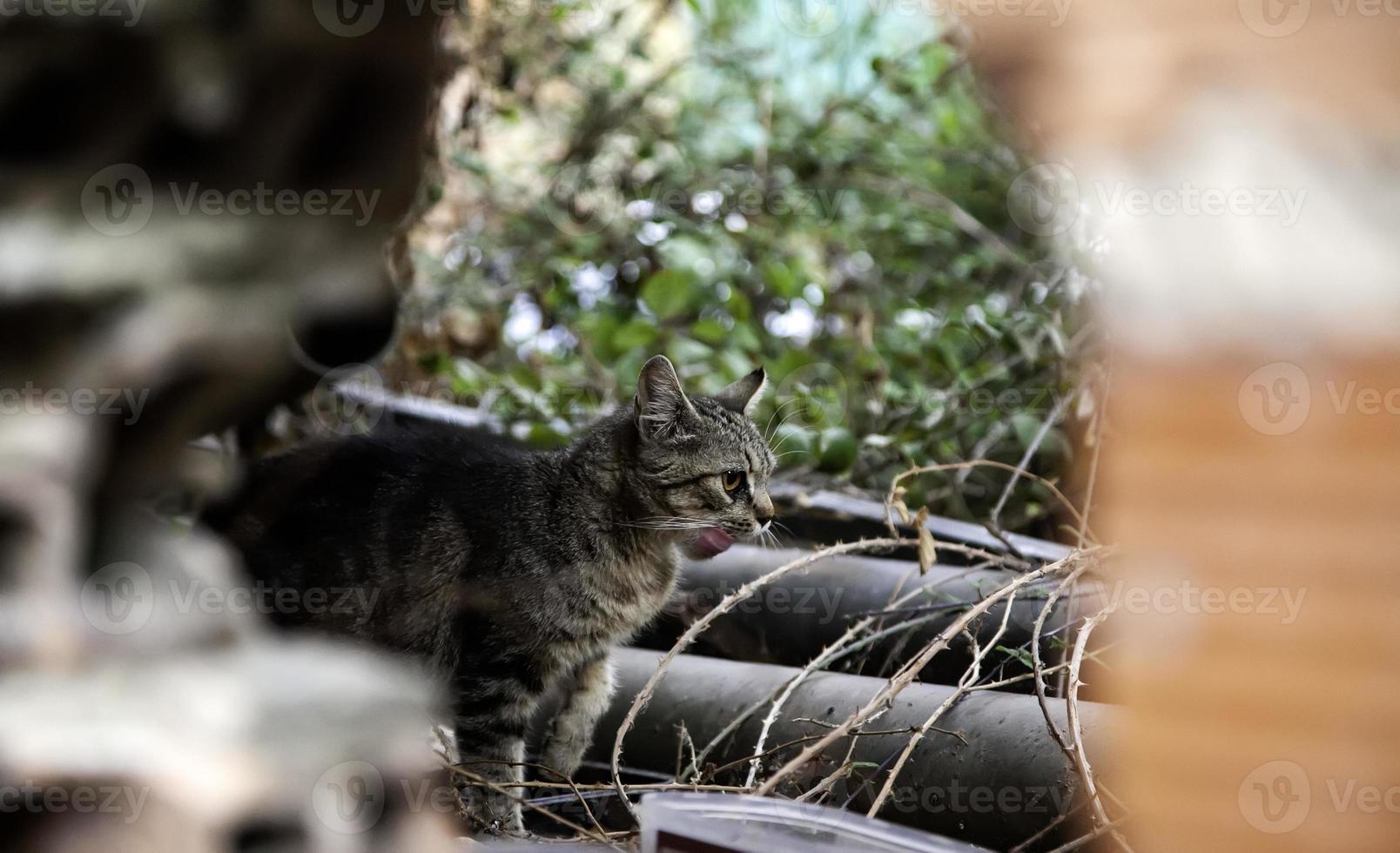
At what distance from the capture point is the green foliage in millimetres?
4715

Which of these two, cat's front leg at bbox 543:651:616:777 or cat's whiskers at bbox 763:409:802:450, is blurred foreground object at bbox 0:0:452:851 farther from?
cat's whiskers at bbox 763:409:802:450

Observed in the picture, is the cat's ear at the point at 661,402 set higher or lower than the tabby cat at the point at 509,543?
higher

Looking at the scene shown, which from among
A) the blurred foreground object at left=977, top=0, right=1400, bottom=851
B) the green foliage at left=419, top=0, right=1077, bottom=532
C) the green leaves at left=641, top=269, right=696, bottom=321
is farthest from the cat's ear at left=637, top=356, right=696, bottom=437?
the blurred foreground object at left=977, top=0, right=1400, bottom=851

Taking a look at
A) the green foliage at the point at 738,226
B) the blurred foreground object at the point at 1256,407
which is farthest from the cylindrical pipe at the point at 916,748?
the green foliage at the point at 738,226

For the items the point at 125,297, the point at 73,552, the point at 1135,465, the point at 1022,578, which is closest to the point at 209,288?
the point at 125,297

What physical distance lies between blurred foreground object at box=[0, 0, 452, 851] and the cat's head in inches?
97.3

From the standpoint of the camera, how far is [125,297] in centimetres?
70

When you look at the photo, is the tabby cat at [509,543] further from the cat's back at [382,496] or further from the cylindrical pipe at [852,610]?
the cylindrical pipe at [852,610]

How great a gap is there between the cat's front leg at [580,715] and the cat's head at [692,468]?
41 cm

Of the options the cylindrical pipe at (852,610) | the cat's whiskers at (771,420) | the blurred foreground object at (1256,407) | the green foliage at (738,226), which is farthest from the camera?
the green foliage at (738,226)

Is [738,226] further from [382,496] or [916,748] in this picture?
[916,748]

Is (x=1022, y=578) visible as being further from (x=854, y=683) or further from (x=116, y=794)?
(x=116, y=794)

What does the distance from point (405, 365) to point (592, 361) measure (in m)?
0.86

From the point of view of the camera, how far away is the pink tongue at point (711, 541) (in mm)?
3213
